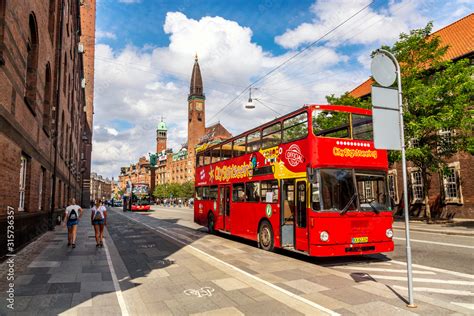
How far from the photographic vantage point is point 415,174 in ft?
99.1

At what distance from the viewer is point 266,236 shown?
38.1 feet

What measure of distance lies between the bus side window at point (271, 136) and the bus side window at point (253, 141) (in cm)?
34

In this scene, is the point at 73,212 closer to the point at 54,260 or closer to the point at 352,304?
the point at 54,260

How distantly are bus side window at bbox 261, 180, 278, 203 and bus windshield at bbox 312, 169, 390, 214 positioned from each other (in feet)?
7.41

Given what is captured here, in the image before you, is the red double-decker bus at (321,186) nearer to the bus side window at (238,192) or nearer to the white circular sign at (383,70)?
the bus side window at (238,192)

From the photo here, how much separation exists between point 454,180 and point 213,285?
1011 inches

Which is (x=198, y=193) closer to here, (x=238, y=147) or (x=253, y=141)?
(x=238, y=147)

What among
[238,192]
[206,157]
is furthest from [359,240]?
[206,157]

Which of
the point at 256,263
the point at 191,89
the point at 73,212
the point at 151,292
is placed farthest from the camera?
the point at 191,89

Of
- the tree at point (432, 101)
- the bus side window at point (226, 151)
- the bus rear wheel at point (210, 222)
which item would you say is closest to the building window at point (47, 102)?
the bus side window at point (226, 151)

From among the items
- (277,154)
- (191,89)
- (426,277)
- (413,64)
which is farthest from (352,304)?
(191,89)

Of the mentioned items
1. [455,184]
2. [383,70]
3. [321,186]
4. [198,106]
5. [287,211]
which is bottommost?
[287,211]

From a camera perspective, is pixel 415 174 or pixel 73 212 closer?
pixel 73 212

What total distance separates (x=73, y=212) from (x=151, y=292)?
7.41 meters
